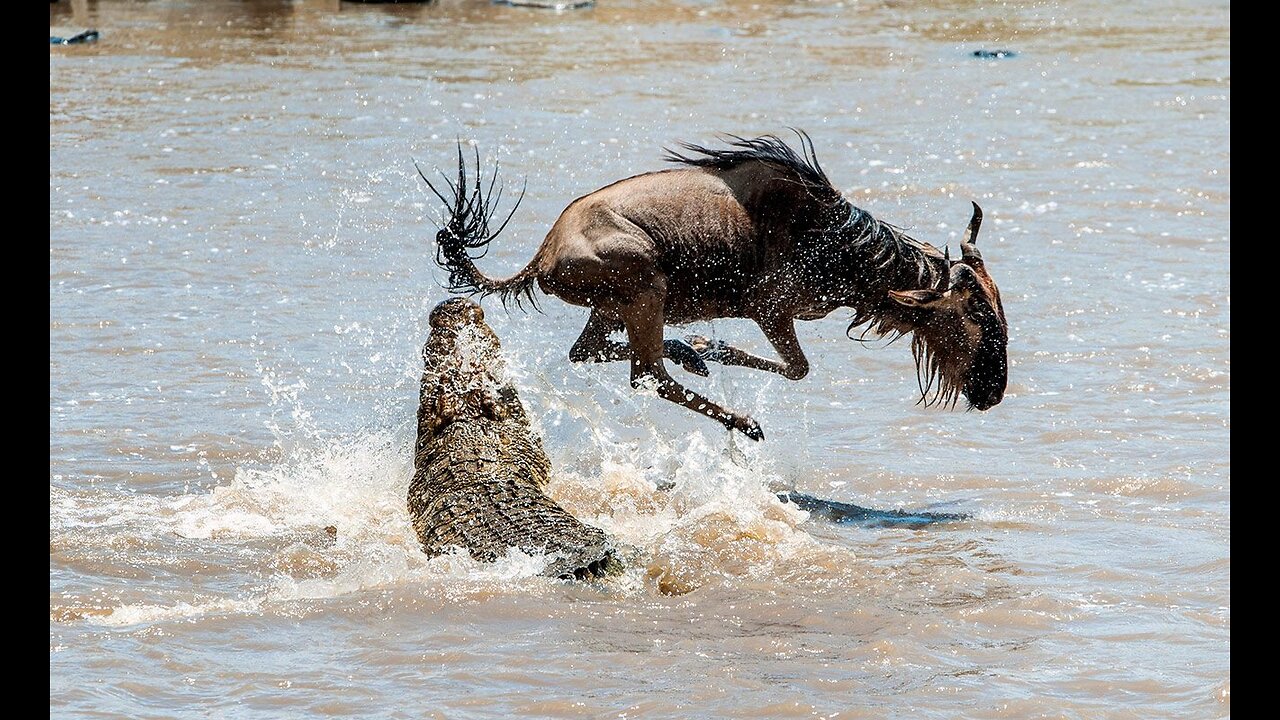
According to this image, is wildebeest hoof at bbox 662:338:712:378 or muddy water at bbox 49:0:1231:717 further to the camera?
wildebeest hoof at bbox 662:338:712:378

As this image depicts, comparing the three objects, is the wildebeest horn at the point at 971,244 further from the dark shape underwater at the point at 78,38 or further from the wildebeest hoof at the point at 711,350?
the dark shape underwater at the point at 78,38

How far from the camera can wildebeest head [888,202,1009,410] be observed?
688cm

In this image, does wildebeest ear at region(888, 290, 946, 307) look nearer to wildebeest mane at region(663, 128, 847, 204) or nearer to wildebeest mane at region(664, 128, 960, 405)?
wildebeest mane at region(664, 128, 960, 405)

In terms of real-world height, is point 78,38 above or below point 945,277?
above

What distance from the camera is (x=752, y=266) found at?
22.7ft

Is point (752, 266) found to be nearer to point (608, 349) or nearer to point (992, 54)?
point (608, 349)

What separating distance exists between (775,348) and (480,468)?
1751mm

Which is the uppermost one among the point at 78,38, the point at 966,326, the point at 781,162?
the point at 78,38

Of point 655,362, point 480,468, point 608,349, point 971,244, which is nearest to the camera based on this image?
point 480,468

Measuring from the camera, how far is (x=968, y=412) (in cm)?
776

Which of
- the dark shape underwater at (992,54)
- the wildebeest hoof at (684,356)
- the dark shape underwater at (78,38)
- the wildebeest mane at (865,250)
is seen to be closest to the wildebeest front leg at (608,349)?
the wildebeest hoof at (684,356)

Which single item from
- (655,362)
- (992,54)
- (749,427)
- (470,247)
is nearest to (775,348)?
(749,427)

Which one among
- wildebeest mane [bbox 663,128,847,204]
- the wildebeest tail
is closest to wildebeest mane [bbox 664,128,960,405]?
wildebeest mane [bbox 663,128,847,204]
